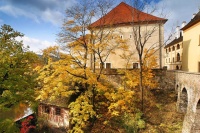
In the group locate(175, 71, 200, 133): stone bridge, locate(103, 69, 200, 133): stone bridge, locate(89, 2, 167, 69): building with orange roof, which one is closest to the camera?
locate(175, 71, 200, 133): stone bridge

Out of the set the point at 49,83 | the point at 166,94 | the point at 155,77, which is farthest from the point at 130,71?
the point at 49,83

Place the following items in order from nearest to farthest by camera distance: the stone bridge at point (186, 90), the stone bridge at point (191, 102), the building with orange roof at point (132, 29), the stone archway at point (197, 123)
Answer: the stone archway at point (197, 123) < the stone bridge at point (191, 102) < the stone bridge at point (186, 90) < the building with orange roof at point (132, 29)

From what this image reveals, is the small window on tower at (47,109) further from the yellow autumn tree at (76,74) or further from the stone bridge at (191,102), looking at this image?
the stone bridge at (191,102)

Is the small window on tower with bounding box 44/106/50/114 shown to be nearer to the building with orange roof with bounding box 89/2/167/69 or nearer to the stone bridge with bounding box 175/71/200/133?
the building with orange roof with bounding box 89/2/167/69

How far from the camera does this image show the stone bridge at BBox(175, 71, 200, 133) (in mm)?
12703

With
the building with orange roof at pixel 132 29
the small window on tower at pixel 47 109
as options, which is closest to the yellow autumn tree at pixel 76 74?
the small window on tower at pixel 47 109

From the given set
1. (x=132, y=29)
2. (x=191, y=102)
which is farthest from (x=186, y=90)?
(x=132, y=29)

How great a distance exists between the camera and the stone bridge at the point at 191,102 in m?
12.7

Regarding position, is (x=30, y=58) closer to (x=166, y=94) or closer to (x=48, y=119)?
(x=48, y=119)

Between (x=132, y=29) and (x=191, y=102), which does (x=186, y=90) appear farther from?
(x=132, y=29)

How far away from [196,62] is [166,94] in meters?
5.53

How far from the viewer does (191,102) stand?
45.6 ft

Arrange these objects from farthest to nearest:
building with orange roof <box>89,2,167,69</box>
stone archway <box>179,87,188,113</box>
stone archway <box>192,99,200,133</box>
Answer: building with orange roof <box>89,2,167,69</box>
stone archway <box>179,87,188,113</box>
stone archway <box>192,99,200,133</box>

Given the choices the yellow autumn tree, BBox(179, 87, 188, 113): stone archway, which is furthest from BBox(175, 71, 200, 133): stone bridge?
the yellow autumn tree
